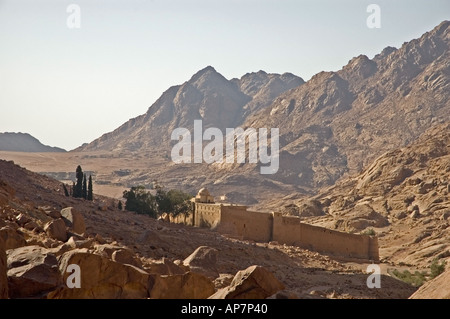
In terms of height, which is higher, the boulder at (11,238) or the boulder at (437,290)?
the boulder at (11,238)

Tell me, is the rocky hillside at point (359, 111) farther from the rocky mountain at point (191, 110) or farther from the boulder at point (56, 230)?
the boulder at point (56, 230)

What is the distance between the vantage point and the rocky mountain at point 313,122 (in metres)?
102

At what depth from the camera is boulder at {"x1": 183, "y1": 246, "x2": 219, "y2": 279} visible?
18.7 meters

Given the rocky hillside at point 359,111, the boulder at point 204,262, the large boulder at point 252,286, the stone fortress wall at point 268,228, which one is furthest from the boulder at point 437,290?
the rocky hillside at point 359,111

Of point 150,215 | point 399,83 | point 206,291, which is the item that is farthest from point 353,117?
point 206,291

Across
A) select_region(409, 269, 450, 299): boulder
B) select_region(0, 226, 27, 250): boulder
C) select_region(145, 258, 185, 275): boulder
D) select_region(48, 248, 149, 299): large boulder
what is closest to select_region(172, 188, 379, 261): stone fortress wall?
select_region(145, 258, 185, 275): boulder

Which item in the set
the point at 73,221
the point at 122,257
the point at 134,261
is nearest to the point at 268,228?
the point at 73,221

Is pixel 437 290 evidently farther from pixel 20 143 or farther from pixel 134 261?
pixel 20 143

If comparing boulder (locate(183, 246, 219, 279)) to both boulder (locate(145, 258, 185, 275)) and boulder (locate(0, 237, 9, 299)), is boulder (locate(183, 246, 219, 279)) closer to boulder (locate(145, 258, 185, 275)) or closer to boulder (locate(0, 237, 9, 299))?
boulder (locate(145, 258, 185, 275))

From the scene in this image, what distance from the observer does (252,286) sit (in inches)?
459

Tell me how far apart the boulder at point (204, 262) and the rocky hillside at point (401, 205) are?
73.1 feet

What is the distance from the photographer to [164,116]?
161m
